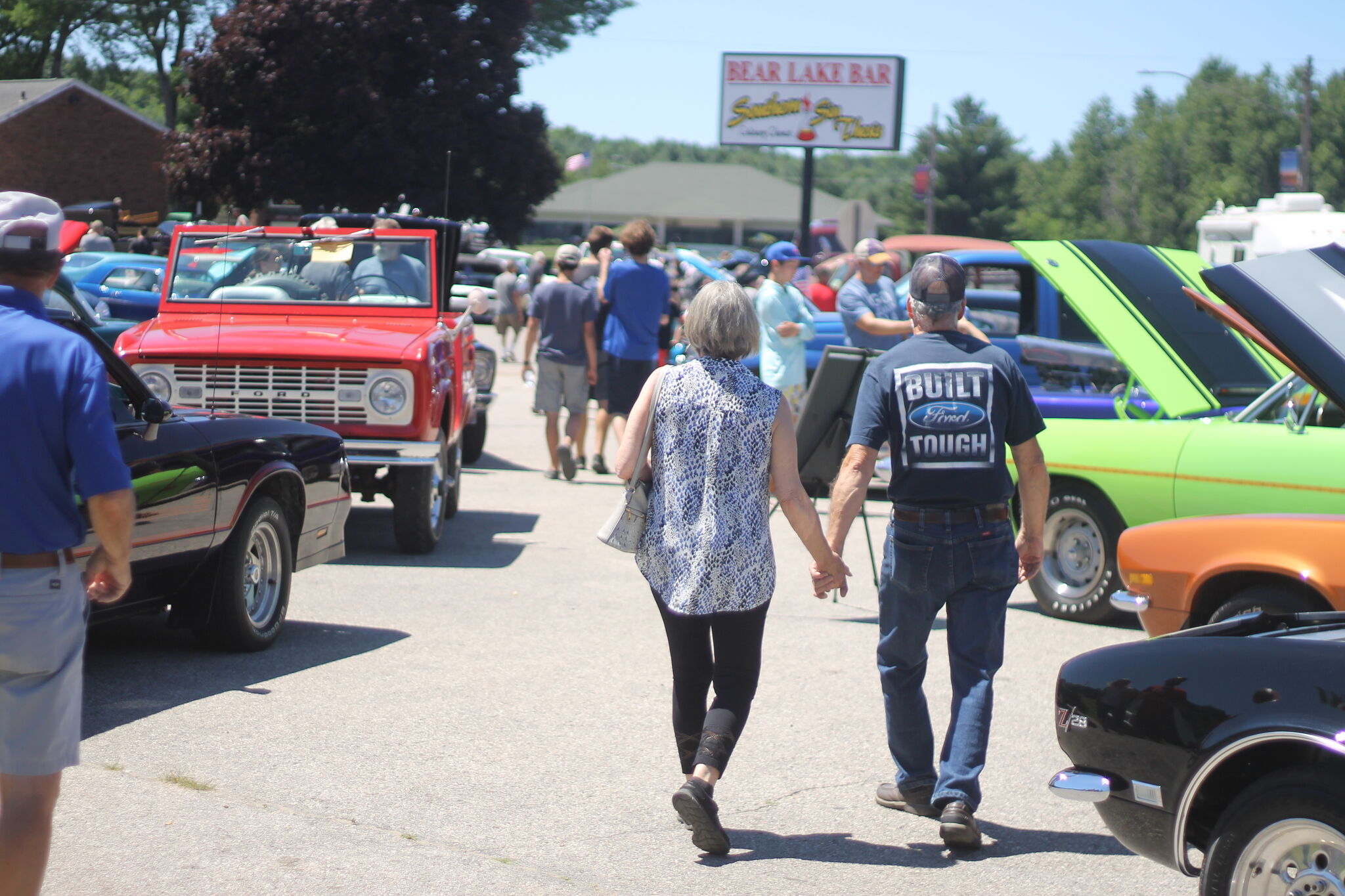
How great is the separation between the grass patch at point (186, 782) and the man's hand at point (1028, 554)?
2715 millimetres

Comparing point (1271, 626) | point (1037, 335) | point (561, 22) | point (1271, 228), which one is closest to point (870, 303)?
point (1037, 335)

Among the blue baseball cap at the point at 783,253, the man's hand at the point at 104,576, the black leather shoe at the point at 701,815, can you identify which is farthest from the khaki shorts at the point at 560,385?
the man's hand at the point at 104,576

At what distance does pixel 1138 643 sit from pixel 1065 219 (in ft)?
306

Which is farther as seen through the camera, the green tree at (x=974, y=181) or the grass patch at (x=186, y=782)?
the green tree at (x=974, y=181)

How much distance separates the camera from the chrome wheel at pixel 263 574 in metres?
6.73

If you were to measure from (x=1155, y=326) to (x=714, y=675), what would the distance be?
4.17 meters

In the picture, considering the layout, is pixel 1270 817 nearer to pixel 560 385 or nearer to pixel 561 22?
pixel 560 385

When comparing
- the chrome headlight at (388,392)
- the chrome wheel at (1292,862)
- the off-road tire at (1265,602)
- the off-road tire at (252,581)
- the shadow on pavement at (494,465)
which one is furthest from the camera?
the shadow on pavement at (494,465)

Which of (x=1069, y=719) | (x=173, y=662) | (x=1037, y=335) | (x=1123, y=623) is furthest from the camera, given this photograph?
(x=1037, y=335)

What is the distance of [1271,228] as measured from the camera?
650 inches

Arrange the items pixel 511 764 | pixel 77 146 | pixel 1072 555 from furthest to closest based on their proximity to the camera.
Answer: pixel 77 146, pixel 1072 555, pixel 511 764

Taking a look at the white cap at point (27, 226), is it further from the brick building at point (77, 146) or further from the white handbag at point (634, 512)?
the brick building at point (77, 146)

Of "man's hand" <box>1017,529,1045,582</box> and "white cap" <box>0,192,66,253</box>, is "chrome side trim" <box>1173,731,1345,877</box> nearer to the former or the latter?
"man's hand" <box>1017,529,1045,582</box>

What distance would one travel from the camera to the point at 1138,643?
389cm
